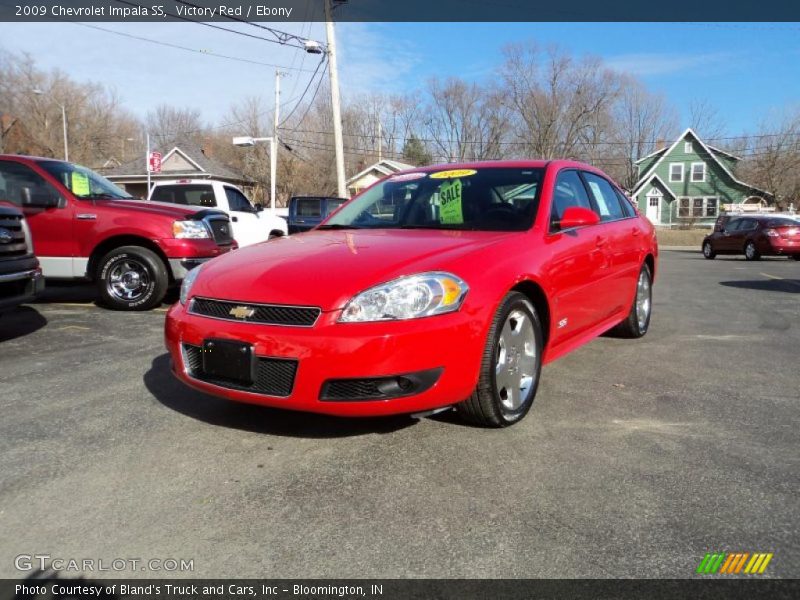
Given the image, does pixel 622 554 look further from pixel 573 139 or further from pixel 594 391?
pixel 573 139

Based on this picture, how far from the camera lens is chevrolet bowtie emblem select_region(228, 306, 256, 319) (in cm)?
307

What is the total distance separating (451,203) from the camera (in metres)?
4.23

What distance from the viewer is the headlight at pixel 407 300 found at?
9.53ft

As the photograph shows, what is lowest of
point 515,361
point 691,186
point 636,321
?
point 636,321

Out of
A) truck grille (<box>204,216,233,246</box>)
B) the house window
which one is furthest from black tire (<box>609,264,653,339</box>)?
the house window

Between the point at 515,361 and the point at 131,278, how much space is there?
18.4 ft

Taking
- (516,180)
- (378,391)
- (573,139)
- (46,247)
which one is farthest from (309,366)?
(573,139)

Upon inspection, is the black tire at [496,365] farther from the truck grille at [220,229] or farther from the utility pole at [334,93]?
the utility pole at [334,93]

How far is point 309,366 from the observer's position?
2.86 m

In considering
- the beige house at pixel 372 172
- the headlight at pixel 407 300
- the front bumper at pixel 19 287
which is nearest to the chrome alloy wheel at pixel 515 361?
the headlight at pixel 407 300

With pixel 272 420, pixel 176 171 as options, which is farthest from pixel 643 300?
pixel 176 171

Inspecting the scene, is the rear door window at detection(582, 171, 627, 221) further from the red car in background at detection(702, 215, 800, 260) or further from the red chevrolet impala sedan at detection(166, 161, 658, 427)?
the red car in background at detection(702, 215, 800, 260)

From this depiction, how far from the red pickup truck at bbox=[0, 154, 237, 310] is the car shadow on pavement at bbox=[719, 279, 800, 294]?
9127mm

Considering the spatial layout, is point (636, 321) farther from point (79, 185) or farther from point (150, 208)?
point (79, 185)
